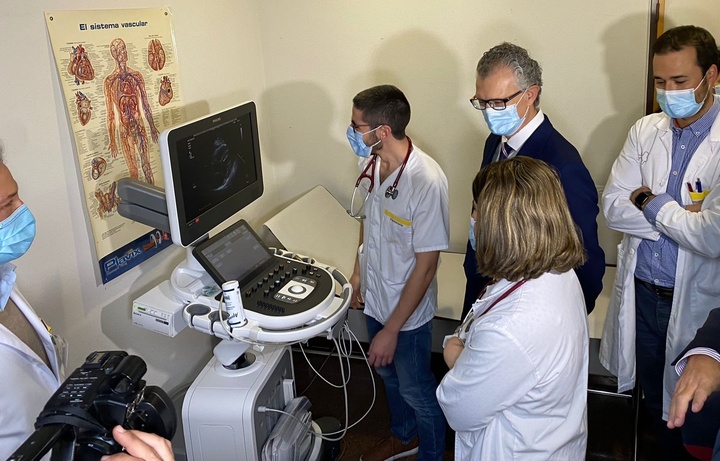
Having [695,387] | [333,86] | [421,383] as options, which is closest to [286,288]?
[421,383]

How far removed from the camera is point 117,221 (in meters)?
2.15

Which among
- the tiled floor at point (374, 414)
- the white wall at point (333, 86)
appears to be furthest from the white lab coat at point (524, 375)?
the white wall at point (333, 86)

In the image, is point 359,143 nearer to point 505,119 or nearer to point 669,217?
point 505,119

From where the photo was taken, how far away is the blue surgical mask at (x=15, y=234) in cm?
142

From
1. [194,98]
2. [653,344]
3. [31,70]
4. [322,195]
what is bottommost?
[653,344]

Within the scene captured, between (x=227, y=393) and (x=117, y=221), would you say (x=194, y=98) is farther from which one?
(x=227, y=393)

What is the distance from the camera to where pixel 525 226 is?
4.40ft

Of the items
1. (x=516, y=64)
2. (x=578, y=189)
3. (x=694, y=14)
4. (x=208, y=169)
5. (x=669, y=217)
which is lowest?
(x=669, y=217)

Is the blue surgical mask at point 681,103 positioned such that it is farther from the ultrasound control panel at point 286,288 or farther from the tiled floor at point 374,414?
the tiled floor at point 374,414

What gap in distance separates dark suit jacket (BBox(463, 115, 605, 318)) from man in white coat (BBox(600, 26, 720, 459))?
27cm

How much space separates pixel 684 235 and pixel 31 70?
196cm

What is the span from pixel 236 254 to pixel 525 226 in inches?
36.3

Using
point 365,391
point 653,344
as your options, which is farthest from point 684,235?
point 365,391

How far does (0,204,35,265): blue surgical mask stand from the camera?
1418 millimetres
